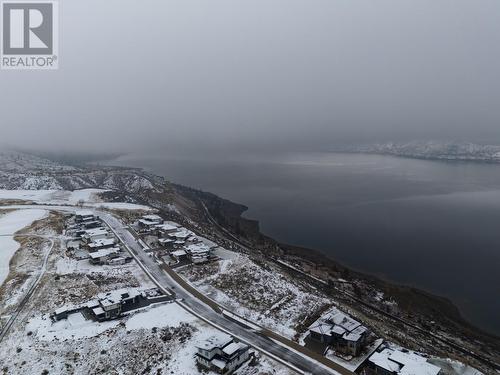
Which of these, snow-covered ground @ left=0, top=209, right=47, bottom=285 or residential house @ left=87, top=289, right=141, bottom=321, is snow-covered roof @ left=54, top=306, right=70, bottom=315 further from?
snow-covered ground @ left=0, top=209, right=47, bottom=285

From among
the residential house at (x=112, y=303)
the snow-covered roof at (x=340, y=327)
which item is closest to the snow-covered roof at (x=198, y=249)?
the residential house at (x=112, y=303)

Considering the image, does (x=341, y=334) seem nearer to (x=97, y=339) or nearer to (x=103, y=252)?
(x=97, y=339)

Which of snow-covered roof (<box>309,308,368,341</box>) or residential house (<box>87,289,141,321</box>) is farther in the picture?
residential house (<box>87,289,141,321</box>)

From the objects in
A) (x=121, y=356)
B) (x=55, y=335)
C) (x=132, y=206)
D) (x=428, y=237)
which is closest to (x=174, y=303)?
(x=121, y=356)

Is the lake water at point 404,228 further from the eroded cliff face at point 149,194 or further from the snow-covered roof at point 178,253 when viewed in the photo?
the snow-covered roof at point 178,253

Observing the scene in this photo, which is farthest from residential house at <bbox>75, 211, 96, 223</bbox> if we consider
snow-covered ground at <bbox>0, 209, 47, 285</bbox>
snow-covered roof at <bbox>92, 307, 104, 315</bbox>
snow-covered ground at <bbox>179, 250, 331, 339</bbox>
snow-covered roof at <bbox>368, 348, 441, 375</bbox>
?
snow-covered roof at <bbox>368, 348, 441, 375</bbox>

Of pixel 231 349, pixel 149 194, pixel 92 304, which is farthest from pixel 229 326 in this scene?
pixel 149 194
